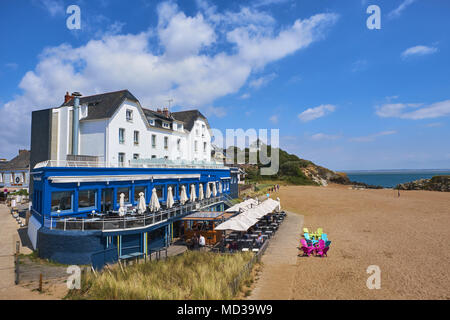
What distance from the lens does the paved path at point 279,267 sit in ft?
33.7

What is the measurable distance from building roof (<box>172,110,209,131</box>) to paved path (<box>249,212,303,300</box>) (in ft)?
59.8

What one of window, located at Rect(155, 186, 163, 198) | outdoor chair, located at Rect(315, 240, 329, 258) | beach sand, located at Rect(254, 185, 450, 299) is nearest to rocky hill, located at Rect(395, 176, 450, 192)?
beach sand, located at Rect(254, 185, 450, 299)

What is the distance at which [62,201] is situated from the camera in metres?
15.6

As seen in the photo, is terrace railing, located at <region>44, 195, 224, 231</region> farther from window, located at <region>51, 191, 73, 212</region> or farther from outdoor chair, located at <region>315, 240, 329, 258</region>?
outdoor chair, located at <region>315, 240, 329, 258</region>

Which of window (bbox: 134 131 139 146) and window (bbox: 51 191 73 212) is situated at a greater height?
window (bbox: 134 131 139 146)

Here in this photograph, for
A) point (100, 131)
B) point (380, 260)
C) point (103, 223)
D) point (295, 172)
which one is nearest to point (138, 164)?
point (100, 131)

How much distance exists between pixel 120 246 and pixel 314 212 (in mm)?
22988

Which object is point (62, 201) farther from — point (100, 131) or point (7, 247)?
point (100, 131)

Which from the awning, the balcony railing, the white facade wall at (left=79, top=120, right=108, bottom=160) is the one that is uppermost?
the white facade wall at (left=79, top=120, right=108, bottom=160)

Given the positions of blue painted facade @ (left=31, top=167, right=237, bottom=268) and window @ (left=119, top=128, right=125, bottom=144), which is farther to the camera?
window @ (left=119, top=128, right=125, bottom=144)

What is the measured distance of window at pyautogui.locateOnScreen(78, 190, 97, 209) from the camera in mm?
16328

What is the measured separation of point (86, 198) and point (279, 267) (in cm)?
1179

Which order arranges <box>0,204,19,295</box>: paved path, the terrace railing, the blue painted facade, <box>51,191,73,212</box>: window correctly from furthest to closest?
<box>51,191,73,212</box>: window
the terrace railing
the blue painted facade
<box>0,204,19,295</box>: paved path

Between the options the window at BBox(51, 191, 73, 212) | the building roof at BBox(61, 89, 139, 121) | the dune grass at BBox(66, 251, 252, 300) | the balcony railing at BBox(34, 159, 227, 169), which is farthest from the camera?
the building roof at BBox(61, 89, 139, 121)
